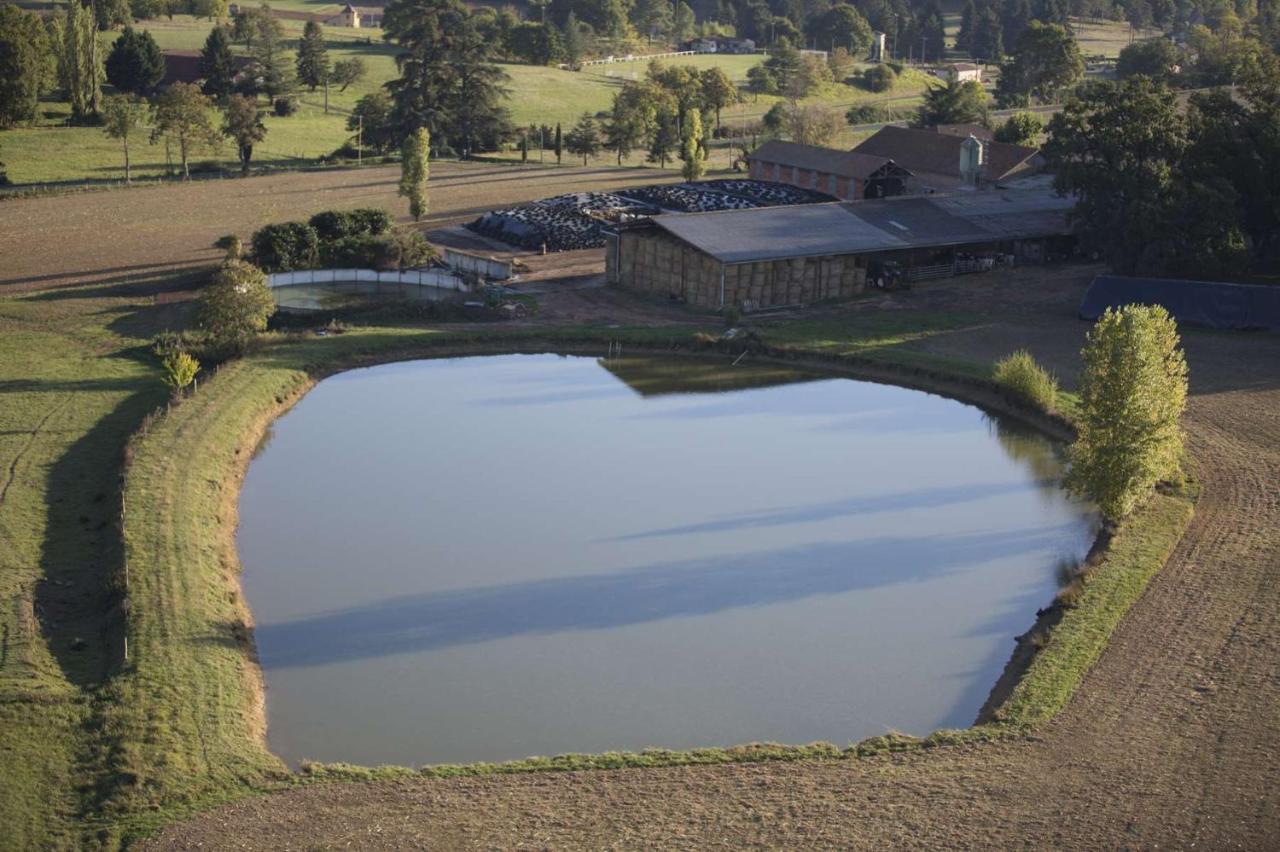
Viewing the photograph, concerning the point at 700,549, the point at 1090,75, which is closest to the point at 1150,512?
the point at 700,549

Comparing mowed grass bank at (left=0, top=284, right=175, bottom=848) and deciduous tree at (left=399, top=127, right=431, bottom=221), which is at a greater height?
deciduous tree at (left=399, top=127, right=431, bottom=221)

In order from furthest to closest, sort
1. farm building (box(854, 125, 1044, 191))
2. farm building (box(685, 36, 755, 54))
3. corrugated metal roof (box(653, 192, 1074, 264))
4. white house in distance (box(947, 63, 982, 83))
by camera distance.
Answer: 1. farm building (box(685, 36, 755, 54))
2. white house in distance (box(947, 63, 982, 83))
3. farm building (box(854, 125, 1044, 191))
4. corrugated metal roof (box(653, 192, 1074, 264))

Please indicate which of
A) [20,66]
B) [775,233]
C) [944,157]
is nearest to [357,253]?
Answer: [775,233]

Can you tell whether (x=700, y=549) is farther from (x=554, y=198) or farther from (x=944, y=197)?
(x=554, y=198)

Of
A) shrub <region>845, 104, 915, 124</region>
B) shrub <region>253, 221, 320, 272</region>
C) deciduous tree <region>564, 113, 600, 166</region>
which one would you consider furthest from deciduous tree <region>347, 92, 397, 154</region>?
A: shrub <region>845, 104, 915, 124</region>

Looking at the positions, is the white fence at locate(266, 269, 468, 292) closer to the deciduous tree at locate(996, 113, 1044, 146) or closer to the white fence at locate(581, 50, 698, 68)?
the deciduous tree at locate(996, 113, 1044, 146)

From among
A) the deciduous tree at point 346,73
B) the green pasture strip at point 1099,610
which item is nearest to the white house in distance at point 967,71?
the deciduous tree at point 346,73
